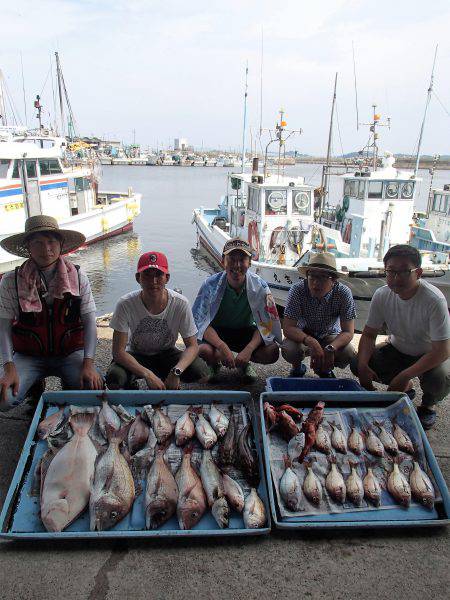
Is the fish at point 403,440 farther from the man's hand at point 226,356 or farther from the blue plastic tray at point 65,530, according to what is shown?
the man's hand at point 226,356

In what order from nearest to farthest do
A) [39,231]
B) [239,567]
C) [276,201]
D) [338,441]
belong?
1. [239,567]
2. [338,441]
3. [39,231]
4. [276,201]

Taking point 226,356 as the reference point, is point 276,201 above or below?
above

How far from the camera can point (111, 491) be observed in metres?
2.35

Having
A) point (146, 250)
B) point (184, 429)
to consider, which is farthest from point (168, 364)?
point (146, 250)

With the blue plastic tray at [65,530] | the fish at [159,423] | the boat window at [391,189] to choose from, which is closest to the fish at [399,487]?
the blue plastic tray at [65,530]

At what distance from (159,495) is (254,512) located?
1.72ft

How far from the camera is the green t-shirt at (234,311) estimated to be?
4008 mm

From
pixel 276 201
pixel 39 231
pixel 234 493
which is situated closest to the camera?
pixel 234 493

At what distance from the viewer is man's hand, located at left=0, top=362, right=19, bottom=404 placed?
119 inches

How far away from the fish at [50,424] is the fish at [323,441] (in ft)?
5.59

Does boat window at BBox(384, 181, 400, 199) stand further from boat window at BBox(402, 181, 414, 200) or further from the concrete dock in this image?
the concrete dock

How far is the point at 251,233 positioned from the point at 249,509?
10.3 metres

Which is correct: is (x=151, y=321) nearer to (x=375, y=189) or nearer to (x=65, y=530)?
(x=65, y=530)

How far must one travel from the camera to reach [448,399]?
3.94 m
